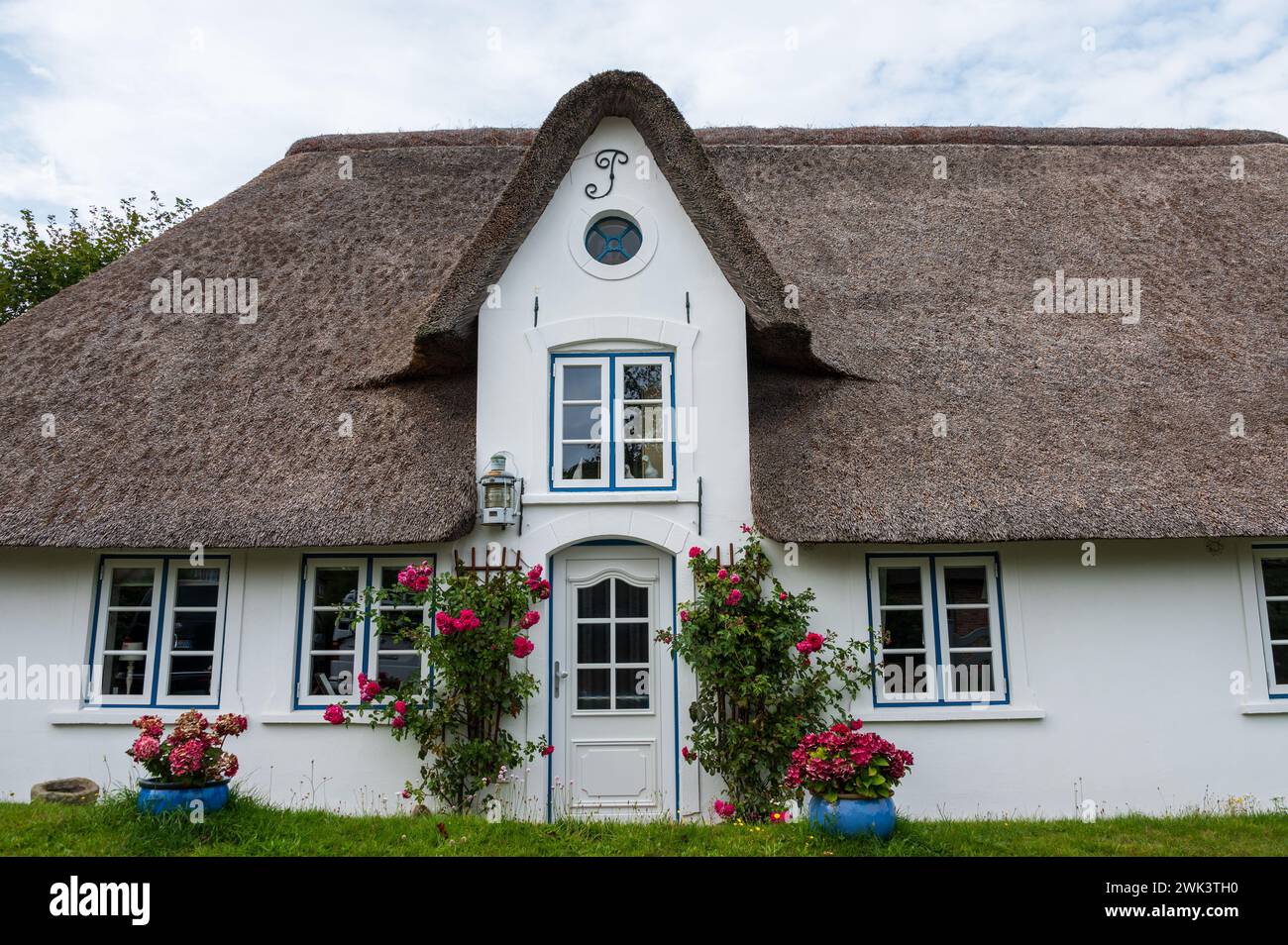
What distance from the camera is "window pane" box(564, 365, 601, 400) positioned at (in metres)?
7.40

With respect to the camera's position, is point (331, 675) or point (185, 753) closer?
point (185, 753)

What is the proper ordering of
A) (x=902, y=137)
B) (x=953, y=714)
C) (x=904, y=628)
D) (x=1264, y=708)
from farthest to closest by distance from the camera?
(x=902, y=137) < (x=904, y=628) < (x=1264, y=708) < (x=953, y=714)

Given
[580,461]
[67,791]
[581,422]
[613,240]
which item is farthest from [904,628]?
[67,791]

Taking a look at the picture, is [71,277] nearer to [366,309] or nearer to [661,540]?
[366,309]

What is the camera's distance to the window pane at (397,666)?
738cm

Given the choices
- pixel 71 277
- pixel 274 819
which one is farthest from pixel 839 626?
pixel 71 277

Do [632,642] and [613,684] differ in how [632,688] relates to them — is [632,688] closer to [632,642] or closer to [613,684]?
[613,684]

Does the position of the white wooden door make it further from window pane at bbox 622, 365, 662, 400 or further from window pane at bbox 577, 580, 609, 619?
window pane at bbox 622, 365, 662, 400

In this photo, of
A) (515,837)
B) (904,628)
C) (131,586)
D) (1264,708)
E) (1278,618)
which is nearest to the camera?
(515,837)

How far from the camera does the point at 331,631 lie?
7.43 meters

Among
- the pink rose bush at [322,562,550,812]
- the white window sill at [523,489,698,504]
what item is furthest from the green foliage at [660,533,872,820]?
the pink rose bush at [322,562,550,812]

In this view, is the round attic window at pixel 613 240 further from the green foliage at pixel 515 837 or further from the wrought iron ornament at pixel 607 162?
the green foliage at pixel 515 837

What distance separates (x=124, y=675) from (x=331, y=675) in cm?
188

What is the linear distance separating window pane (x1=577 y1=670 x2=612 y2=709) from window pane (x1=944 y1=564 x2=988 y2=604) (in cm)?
304
